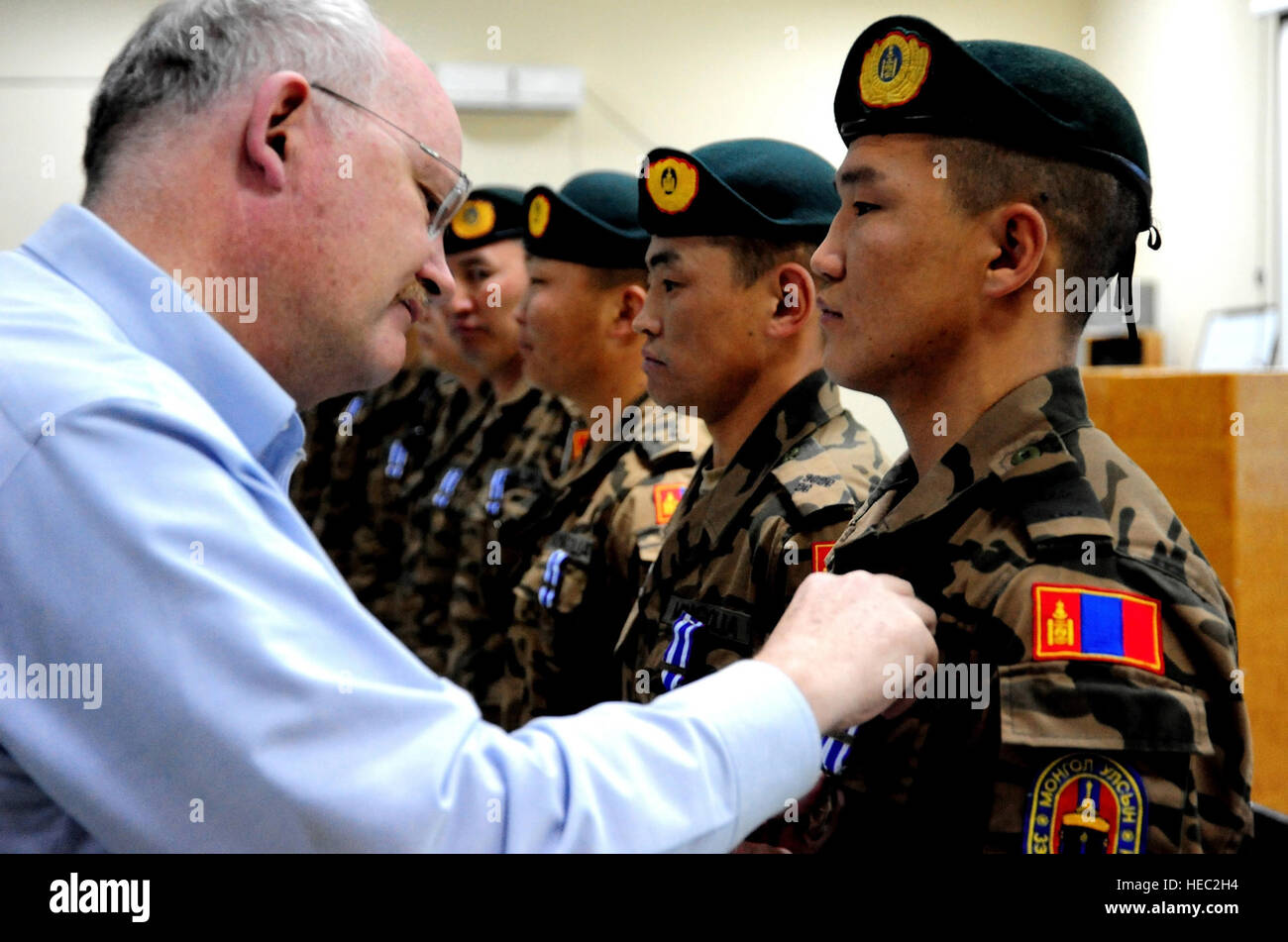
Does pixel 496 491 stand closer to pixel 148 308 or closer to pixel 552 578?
pixel 552 578

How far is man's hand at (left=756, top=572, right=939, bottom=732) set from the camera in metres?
0.96

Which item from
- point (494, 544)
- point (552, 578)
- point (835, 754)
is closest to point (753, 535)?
point (835, 754)

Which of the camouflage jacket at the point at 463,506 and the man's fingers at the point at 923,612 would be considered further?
the camouflage jacket at the point at 463,506

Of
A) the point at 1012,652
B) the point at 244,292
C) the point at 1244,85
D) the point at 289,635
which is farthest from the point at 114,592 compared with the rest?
the point at 1244,85

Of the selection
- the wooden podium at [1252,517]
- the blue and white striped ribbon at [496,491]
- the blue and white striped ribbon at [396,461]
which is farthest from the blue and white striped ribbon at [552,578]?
the blue and white striped ribbon at [396,461]

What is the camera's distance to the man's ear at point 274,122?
107 cm

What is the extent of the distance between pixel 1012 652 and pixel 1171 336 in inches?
300

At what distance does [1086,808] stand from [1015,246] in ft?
1.89

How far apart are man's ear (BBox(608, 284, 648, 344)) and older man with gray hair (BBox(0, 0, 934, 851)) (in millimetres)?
1595

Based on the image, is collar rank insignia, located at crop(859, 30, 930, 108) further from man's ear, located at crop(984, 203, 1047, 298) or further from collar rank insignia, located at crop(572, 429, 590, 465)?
collar rank insignia, located at crop(572, 429, 590, 465)

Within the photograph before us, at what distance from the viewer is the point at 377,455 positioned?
5.07m

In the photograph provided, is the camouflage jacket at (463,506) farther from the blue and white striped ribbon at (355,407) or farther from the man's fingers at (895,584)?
the man's fingers at (895,584)

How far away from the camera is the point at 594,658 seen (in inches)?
93.0

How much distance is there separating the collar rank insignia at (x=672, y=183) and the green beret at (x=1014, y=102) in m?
0.67
